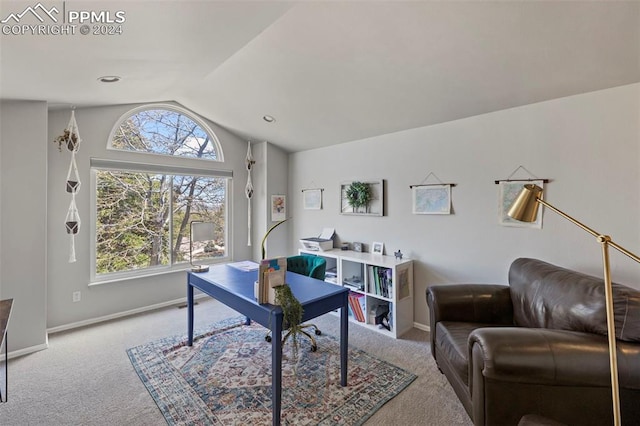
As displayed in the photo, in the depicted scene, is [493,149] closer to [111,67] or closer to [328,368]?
[328,368]

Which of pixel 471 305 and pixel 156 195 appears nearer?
pixel 471 305

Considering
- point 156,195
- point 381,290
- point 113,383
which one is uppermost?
point 156,195

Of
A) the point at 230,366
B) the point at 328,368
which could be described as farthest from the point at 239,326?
the point at 328,368

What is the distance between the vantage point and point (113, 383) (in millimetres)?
2217

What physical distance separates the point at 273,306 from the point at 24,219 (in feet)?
9.00

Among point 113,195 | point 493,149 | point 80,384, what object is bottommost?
point 80,384

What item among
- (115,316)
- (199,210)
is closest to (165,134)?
(199,210)

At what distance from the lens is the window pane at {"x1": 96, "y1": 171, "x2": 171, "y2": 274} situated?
3.53m

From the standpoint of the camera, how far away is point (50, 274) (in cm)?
310

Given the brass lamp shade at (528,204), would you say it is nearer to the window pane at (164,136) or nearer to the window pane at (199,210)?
the window pane at (199,210)

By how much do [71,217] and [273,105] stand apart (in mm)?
2565

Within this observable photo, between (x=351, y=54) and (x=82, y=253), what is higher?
(x=351, y=54)

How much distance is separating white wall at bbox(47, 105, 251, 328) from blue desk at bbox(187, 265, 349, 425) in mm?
1459

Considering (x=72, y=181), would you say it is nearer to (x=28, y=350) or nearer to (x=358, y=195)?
(x=28, y=350)
